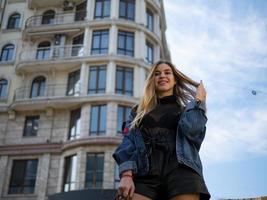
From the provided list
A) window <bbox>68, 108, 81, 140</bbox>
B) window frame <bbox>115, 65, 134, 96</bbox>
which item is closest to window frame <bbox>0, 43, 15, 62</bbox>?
window <bbox>68, 108, 81, 140</bbox>

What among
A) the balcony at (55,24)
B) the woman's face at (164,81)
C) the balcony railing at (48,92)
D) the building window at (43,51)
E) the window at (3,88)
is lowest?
the woman's face at (164,81)

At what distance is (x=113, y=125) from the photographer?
20281 millimetres

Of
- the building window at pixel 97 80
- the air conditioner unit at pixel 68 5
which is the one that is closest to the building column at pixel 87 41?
the building window at pixel 97 80

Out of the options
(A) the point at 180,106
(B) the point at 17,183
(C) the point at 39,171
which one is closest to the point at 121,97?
(C) the point at 39,171

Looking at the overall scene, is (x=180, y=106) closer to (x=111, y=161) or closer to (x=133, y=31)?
(x=111, y=161)

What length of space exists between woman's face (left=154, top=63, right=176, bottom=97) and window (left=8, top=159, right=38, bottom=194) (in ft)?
62.5

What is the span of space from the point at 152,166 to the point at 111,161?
670 inches

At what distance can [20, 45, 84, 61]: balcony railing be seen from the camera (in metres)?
23.8

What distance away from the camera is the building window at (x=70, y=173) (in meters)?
19.8

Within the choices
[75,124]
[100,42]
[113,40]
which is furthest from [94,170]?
[100,42]

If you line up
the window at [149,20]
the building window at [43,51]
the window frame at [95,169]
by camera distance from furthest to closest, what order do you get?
the window at [149,20] → the building window at [43,51] → the window frame at [95,169]

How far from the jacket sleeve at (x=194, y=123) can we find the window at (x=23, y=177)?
19.4 m

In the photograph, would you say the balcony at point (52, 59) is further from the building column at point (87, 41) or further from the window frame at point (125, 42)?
the window frame at point (125, 42)

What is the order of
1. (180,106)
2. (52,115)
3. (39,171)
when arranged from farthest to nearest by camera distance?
(52,115) → (39,171) → (180,106)
